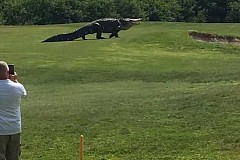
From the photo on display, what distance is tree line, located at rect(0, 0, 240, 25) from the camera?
66000 mm

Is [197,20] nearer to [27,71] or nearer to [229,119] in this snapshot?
[27,71]

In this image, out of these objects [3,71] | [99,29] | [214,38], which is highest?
[3,71]

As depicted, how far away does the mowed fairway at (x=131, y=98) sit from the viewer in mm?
10969

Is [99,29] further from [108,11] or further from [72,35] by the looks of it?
[108,11]

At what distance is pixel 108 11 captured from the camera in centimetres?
6619

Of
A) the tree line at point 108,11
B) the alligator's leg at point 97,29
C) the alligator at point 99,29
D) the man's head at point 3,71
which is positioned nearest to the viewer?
the man's head at point 3,71

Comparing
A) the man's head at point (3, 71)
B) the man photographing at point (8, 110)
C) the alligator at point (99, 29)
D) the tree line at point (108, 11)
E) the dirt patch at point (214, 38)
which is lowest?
the tree line at point (108, 11)

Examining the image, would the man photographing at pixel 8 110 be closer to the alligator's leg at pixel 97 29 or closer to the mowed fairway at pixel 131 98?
the mowed fairway at pixel 131 98

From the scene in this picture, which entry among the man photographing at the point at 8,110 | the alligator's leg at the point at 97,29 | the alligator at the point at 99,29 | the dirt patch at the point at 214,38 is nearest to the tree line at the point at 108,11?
the alligator at the point at 99,29

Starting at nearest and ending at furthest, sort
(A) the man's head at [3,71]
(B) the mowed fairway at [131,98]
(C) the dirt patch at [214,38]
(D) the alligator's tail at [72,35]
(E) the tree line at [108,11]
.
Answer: (A) the man's head at [3,71] → (B) the mowed fairway at [131,98] → (D) the alligator's tail at [72,35] → (C) the dirt patch at [214,38] → (E) the tree line at [108,11]

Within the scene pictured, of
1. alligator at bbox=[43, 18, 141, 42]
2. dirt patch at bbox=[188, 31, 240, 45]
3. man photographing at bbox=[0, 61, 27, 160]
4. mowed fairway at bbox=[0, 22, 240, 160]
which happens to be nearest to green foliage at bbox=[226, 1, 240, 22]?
dirt patch at bbox=[188, 31, 240, 45]

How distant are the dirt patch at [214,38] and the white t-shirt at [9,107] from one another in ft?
99.4

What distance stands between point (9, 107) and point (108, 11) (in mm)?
58444

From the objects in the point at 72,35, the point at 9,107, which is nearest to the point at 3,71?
the point at 9,107
